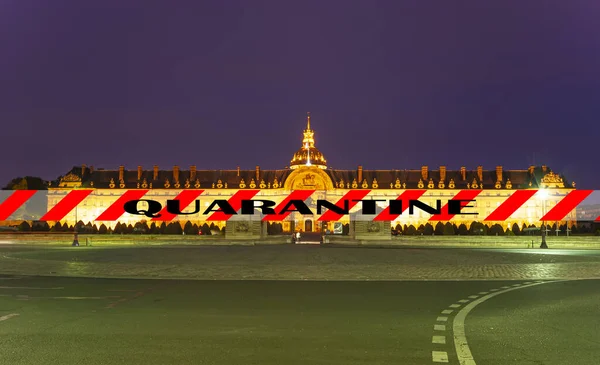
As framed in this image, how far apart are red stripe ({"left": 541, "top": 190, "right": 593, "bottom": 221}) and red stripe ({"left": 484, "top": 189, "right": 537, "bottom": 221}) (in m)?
6.10

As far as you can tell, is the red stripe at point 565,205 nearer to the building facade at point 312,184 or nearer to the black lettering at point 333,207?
the building facade at point 312,184

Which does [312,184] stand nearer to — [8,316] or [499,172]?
[499,172]

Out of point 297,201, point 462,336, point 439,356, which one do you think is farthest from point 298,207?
point 439,356

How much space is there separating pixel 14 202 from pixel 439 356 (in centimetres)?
14688

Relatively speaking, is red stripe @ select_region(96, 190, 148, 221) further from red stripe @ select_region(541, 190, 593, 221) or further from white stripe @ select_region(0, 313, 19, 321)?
white stripe @ select_region(0, 313, 19, 321)

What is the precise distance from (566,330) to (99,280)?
14.7 meters

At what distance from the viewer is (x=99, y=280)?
72.0 ft

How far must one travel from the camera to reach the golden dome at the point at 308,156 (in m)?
160

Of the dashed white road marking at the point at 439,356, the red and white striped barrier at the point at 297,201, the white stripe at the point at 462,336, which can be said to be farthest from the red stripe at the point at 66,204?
the dashed white road marking at the point at 439,356

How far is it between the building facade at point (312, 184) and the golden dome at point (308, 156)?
238mm

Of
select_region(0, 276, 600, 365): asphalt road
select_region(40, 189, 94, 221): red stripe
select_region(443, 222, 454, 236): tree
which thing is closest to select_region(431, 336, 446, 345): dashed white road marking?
select_region(0, 276, 600, 365): asphalt road

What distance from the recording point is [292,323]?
42.8ft

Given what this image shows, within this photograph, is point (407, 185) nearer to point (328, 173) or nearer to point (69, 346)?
point (328, 173)

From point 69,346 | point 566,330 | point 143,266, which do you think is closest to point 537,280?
point 566,330
